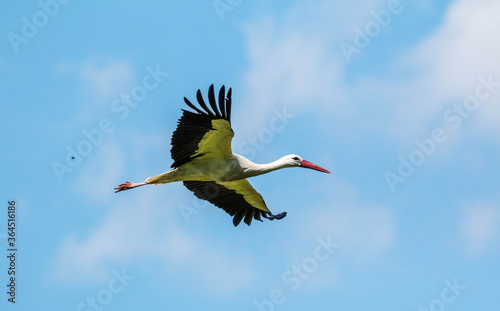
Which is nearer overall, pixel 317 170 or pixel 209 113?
pixel 209 113

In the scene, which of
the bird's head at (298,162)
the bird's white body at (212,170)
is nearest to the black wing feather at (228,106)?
the bird's white body at (212,170)

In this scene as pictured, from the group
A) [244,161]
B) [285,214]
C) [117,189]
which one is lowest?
[285,214]

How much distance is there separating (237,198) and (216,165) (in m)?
1.57

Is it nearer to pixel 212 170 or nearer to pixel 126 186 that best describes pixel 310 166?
pixel 212 170

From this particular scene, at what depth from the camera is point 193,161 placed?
14.5m

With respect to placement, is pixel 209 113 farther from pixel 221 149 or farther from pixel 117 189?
pixel 117 189

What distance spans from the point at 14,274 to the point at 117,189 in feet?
7.94

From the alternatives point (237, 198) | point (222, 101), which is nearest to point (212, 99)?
point (222, 101)

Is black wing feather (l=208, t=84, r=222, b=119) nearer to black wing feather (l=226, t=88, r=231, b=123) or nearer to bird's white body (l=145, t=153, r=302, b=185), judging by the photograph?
black wing feather (l=226, t=88, r=231, b=123)

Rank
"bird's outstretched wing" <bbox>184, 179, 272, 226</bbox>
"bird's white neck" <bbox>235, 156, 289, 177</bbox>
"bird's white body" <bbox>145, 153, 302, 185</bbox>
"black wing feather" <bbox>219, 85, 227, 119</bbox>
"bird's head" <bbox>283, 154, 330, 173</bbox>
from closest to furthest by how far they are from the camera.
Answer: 1. "black wing feather" <bbox>219, 85, 227, 119</bbox>
2. "bird's white body" <bbox>145, 153, 302, 185</bbox>
3. "bird's white neck" <bbox>235, 156, 289, 177</bbox>
4. "bird's head" <bbox>283, 154, 330, 173</bbox>
5. "bird's outstretched wing" <bbox>184, 179, 272, 226</bbox>

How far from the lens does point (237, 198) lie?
52.2 feet

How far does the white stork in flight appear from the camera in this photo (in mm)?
13594

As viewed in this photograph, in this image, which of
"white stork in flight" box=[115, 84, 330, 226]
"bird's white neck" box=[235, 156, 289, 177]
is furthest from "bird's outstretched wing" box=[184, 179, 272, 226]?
"bird's white neck" box=[235, 156, 289, 177]

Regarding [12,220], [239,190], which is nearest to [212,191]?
[239,190]
